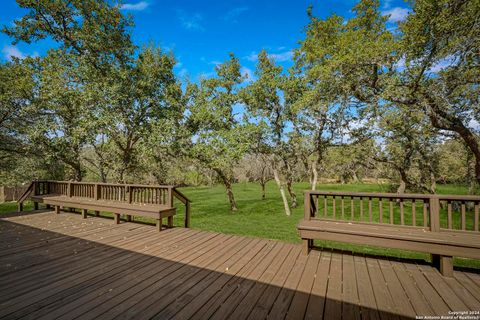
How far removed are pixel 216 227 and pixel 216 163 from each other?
3.31 meters

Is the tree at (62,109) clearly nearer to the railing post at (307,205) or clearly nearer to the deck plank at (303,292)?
the railing post at (307,205)

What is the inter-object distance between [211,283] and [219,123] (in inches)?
376

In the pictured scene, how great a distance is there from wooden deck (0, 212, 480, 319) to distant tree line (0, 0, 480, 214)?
6.06 m

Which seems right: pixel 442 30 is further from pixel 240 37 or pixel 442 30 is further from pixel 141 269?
pixel 240 37

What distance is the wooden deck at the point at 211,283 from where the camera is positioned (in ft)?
8.07

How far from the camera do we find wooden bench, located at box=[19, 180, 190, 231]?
5.94m

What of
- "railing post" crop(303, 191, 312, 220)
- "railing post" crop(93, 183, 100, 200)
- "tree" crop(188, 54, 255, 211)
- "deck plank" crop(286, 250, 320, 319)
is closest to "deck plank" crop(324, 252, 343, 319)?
"deck plank" crop(286, 250, 320, 319)

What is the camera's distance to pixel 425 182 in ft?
47.6

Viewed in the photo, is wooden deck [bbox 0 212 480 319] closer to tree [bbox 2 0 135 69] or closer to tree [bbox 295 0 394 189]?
tree [bbox 295 0 394 189]

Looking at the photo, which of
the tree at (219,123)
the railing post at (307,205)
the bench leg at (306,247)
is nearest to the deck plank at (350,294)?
the bench leg at (306,247)

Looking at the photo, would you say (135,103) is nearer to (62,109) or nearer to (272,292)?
(62,109)

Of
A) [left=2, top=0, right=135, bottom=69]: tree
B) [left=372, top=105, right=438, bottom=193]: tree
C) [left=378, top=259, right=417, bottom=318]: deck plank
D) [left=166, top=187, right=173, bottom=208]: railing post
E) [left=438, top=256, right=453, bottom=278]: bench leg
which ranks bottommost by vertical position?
[left=378, top=259, right=417, bottom=318]: deck plank

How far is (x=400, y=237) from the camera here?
137 inches

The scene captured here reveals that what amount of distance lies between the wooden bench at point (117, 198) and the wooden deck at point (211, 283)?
1068 mm
